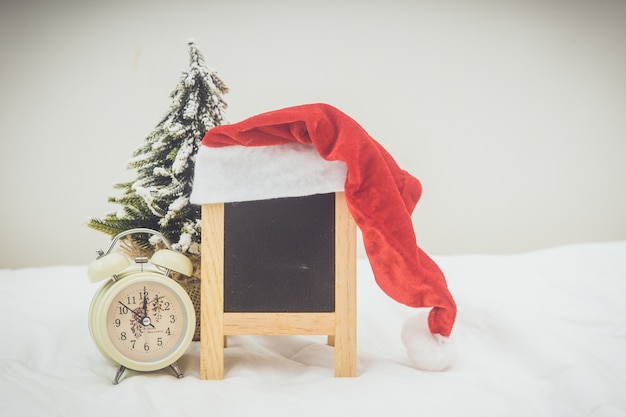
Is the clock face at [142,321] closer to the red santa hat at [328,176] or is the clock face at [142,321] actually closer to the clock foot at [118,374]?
the clock foot at [118,374]

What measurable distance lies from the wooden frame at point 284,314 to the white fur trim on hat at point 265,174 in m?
0.04

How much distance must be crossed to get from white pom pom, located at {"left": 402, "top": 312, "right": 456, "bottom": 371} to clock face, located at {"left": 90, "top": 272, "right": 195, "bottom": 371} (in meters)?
0.44

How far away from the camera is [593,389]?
90cm

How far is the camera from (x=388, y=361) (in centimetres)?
116

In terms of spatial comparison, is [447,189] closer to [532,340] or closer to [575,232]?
[575,232]

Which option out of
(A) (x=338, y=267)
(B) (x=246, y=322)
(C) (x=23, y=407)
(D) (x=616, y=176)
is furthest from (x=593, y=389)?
(D) (x=616, y=176)

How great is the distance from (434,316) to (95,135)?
1.88 m

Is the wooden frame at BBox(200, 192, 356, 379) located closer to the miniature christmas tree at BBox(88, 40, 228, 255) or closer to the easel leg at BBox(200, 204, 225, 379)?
the easel leg at BBox(200, 204, 225, 379)

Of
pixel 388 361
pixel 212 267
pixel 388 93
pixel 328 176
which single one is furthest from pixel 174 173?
pixel 388 93

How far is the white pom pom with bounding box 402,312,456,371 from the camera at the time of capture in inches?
42.2

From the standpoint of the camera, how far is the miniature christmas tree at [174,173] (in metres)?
1.23

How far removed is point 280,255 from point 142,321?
29 cm

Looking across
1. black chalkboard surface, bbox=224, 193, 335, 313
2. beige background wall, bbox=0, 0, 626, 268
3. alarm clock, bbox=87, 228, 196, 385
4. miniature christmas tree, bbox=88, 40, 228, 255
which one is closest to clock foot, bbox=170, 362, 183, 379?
alarm clock, bbox=87, 228, 196, 385

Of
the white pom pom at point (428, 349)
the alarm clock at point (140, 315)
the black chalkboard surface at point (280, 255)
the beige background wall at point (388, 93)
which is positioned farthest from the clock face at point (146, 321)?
the beige background wall at point (388, 93)
